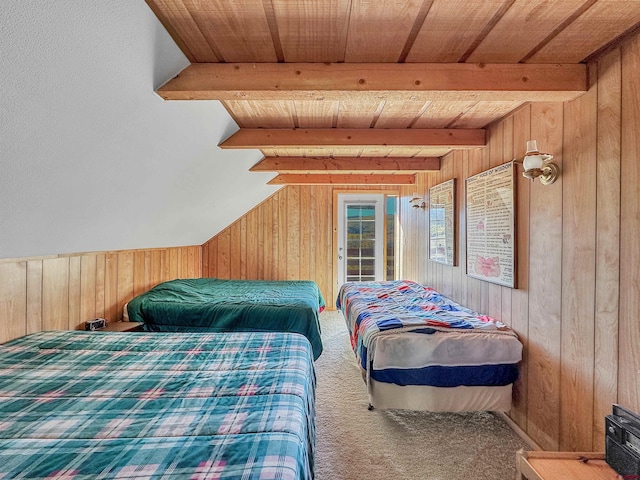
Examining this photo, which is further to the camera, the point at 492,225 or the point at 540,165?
the point at 492,225

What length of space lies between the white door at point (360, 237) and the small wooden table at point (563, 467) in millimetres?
3872

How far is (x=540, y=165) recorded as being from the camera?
1.68 metres

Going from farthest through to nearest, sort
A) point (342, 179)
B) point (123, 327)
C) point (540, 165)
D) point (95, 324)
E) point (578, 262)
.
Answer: point (342, 179), point (123, 327), point (95, 324), point (540, 165), point (578, 262)

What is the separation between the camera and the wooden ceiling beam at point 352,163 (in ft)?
10.6

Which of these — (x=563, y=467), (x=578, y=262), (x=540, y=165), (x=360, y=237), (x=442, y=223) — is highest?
(x=540, y=165)

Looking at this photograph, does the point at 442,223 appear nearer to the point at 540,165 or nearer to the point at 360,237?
the point at 540,165

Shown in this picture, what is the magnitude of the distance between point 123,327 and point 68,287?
556 mm

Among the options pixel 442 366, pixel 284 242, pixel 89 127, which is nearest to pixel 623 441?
pixel 442 366

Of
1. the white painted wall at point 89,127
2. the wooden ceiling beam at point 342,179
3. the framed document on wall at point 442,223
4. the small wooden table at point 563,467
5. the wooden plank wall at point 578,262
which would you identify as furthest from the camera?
the wooden ceiling beam at point 342,179

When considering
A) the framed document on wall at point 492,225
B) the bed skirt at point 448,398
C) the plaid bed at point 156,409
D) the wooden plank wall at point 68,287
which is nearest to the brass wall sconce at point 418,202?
the framed document on wall at point 492,225

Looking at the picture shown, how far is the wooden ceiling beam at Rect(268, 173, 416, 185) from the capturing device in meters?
4.02

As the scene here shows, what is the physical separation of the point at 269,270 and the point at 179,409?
3.94 metres

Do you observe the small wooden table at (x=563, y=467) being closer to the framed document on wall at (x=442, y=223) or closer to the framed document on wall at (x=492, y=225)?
the framed document on wall at (x=492, y=225)

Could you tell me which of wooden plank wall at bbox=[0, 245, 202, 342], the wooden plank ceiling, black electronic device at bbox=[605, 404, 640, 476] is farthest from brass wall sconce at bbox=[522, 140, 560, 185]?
wooden plank wall at bbox=[0, 245, 202, 342]
